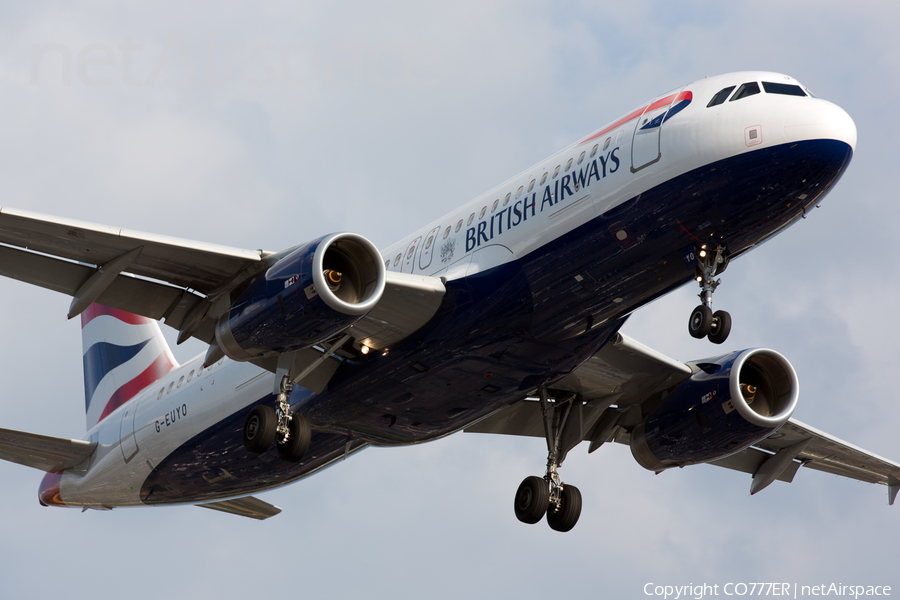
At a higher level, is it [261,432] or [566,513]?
[261,432]

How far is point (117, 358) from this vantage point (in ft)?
93.4

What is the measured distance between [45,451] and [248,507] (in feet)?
16.4

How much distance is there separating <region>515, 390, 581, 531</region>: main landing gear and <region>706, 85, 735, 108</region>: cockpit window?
8.11 metres

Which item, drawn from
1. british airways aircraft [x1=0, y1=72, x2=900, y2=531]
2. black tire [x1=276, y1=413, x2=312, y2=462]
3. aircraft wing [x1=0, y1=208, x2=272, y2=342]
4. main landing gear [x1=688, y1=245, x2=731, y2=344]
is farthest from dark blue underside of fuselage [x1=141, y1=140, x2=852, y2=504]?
aircraft wing [x1=0, y1=208, x2=272, y2=342]

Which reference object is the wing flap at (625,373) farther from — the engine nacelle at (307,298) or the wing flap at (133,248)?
the wing flap at (133,248)

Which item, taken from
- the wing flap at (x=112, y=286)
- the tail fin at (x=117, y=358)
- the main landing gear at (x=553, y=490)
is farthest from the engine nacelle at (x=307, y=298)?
the tail fin at (x=117, y=358)

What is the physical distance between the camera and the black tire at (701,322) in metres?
15.9

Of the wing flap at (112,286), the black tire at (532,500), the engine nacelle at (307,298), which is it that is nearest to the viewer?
the engine nacelle at (307,298)

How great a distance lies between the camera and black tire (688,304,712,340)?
15.9 meters

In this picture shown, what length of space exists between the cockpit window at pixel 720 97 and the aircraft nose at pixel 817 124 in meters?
1.03

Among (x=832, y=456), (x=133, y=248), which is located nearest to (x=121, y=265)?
(x=133, y=248)

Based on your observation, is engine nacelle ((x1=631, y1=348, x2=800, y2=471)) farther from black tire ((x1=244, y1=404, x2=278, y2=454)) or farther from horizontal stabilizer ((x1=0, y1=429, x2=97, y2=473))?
horizontal stabilizer ((x1=0, y1=429, x2=97, y2=473))

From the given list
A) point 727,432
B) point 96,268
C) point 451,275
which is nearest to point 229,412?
point 96,268

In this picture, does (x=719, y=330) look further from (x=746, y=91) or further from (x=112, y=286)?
(x=112, y=286)
